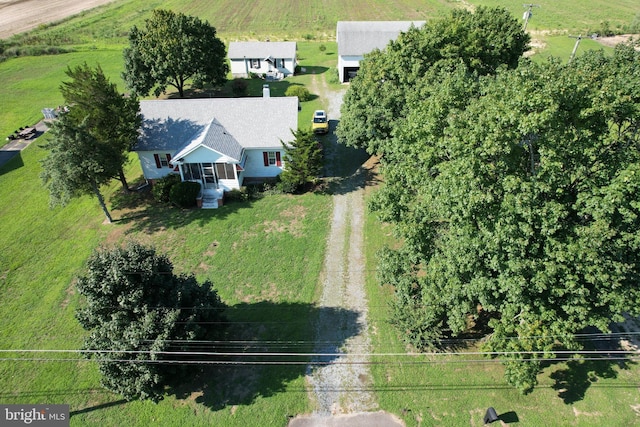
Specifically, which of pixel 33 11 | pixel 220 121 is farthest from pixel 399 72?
pixel 33 11

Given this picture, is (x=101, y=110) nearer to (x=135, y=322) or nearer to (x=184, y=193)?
(x=184, y=193)

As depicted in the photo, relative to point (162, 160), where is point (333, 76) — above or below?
above

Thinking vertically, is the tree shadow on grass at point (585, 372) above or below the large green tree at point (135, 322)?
below

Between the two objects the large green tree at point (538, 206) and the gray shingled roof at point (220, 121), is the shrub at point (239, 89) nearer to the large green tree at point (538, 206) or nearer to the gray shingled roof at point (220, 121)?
the gray shingled roof at point (220, 121)

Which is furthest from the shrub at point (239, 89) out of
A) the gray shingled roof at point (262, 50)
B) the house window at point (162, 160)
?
the house window at point (162, 160)

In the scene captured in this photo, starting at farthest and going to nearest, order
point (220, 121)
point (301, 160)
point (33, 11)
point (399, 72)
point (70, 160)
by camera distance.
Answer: point (33, 11)
point (220, 121)
point (301, 160)
point (399, 72)
point (70, 160)

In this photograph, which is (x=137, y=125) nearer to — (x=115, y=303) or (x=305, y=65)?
(x=115, y=303)

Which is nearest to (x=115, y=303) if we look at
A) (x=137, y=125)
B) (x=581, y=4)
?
(x=137, y=125)

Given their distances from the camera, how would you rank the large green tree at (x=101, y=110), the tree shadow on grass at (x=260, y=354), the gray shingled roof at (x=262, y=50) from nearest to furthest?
the tree shadow on grass at (x=260, y=354)
the large green tree at (x=101, y=110)
the gray shingled roof at (x=262, y=50)
